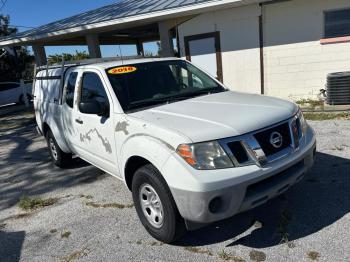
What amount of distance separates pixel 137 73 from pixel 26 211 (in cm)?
244

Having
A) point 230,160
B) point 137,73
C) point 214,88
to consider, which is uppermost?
point 137,73

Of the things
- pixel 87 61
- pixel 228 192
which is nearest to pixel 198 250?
pixel 228 192

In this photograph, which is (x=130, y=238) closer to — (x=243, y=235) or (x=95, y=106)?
(x=243, y=235)

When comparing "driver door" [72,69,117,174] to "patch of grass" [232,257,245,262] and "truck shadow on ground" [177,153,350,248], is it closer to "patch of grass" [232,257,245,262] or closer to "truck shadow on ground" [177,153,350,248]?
"truck shadow on ground" [177,153,350,248]

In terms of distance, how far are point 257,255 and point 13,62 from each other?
29.1 metres

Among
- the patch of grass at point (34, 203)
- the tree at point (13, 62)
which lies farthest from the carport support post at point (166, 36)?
the tree at point (13, 62)

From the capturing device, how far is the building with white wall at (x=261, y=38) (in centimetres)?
944

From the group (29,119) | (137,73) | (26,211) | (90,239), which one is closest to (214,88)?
(137,73)

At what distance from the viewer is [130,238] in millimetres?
3646

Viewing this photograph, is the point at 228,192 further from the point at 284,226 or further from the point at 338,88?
the point at 338,88

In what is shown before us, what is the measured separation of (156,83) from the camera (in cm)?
429

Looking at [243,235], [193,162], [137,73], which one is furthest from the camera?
[137,73]

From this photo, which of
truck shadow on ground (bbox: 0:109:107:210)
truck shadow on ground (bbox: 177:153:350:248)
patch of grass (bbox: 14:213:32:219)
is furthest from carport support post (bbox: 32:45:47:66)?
truck shadow on ground (bbox: 177:153:350:248)

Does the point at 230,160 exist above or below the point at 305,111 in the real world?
above
